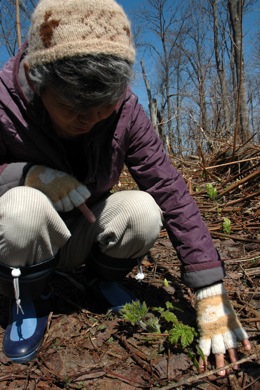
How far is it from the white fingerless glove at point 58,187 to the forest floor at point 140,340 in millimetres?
507

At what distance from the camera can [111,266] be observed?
1460mm

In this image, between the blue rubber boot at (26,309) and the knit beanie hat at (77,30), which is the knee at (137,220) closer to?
the blue rubber boot at (26,309)

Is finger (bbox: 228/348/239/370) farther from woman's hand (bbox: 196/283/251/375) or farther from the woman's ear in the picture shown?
the woman's ear

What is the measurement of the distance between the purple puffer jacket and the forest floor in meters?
0.25

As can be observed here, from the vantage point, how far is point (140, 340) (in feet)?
4.19

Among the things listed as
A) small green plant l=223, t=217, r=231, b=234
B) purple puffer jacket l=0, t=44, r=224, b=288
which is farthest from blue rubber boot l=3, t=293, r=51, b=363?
small green plant l=223, t=217, r=231, b=234

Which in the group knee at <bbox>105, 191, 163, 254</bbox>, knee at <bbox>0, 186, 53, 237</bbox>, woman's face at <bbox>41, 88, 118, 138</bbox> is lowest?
knee at <bbox>105, 191, 163, 254</bbox>

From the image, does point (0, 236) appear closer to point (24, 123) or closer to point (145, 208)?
point (24, 123)

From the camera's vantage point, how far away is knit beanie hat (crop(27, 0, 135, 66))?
36.3 inches

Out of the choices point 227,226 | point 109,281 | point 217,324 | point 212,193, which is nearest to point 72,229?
point 109,281

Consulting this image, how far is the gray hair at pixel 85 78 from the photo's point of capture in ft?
3.09

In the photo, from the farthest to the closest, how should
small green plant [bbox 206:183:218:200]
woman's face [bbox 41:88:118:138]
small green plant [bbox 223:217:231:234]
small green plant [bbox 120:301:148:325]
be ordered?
small green plant [bbox 206:183:218:200], small green plant [bbox 223:217:231:234], small green plant [bbox 120:301:148:325], woman's face [bbox 41:88:118:138]

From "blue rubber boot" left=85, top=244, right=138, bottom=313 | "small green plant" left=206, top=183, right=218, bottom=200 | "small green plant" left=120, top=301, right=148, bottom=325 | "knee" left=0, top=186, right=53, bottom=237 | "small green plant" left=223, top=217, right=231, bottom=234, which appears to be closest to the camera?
"knee" left=0, top=186, right=53, bottom=237

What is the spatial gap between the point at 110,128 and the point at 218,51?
50.6 ft
